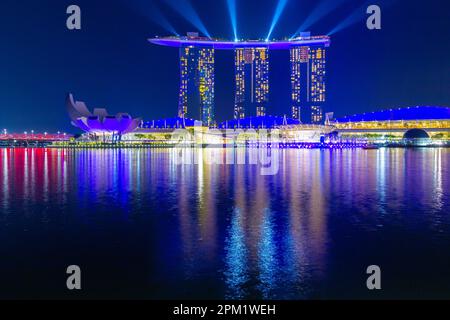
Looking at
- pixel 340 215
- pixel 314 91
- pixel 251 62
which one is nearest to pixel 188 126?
pixel 251 62

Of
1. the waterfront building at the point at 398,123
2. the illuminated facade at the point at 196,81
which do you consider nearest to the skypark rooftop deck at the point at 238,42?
the illuminated facade at the point at 196,81

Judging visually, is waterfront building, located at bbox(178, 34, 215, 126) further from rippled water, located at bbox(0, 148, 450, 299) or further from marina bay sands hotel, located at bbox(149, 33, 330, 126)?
rippled water, located at bbox(0, 148, 450, 299)

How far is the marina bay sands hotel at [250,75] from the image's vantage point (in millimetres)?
110375

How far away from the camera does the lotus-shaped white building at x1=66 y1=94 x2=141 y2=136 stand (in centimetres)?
8169

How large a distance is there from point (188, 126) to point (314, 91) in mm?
30143

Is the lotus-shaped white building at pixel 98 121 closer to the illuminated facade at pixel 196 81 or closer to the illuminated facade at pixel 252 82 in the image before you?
the illuminated facade at pixel 196 81

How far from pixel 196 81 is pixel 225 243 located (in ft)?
362

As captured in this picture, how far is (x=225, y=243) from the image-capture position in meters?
7.71

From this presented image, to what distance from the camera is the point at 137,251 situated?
24.1ft

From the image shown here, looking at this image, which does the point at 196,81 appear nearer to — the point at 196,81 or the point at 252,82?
the point at 196,81

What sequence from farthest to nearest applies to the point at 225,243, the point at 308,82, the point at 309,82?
the point at 308,82 < the point at 309,82 < the point at 225,243

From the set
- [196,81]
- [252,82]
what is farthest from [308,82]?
[196,81]

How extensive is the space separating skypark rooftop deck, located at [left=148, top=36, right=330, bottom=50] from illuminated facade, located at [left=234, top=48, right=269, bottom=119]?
6.34ft
